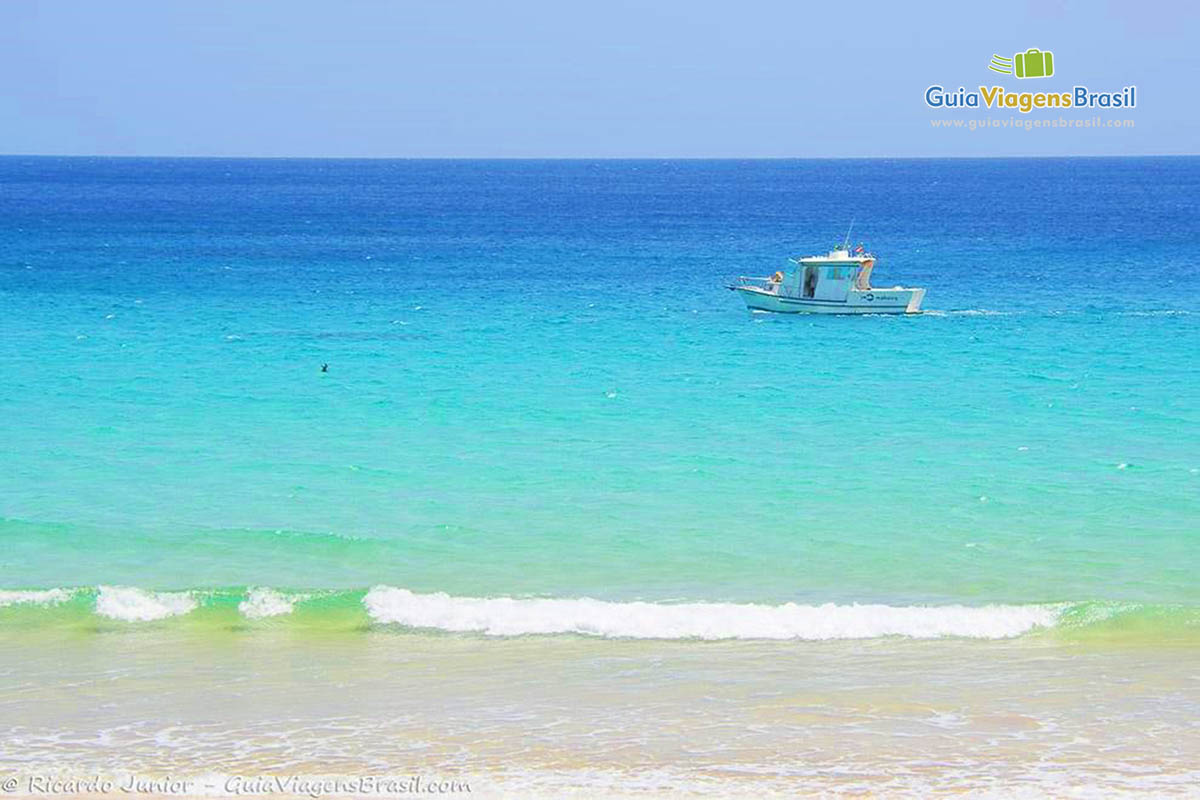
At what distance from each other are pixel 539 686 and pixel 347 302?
3840cm

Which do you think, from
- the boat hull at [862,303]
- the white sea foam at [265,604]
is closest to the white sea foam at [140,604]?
the white sea foam at [265,604]

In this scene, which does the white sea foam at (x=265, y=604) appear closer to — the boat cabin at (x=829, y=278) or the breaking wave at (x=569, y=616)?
the breaking wave at (x=569, y=616)

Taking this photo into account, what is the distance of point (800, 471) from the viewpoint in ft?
75.7

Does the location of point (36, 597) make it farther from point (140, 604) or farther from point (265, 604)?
point (265, 604)

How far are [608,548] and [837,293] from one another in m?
28.7

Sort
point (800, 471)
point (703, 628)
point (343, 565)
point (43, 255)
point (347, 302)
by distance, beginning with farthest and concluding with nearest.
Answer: point (43, 255)
point (347, 302)
point (800, 471)
point (343, 565)
point (703, 628)

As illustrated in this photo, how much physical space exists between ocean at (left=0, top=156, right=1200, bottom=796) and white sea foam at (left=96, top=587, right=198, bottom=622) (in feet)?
0.23

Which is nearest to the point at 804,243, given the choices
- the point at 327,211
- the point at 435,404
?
the point at 327,211

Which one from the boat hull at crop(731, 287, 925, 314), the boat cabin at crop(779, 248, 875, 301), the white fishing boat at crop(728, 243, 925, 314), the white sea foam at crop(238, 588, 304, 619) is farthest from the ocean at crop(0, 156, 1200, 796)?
the boat cabin at crop(779, 248, 875, 301)

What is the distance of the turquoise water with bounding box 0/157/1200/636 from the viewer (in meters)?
18.1

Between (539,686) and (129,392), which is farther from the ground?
(129,392)

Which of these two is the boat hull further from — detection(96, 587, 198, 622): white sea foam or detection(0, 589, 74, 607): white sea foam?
detection(0, 589, 74, 607): white sea foam

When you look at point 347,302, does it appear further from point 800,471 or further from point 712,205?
point 712,205

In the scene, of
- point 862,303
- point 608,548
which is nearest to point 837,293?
point 862,303
